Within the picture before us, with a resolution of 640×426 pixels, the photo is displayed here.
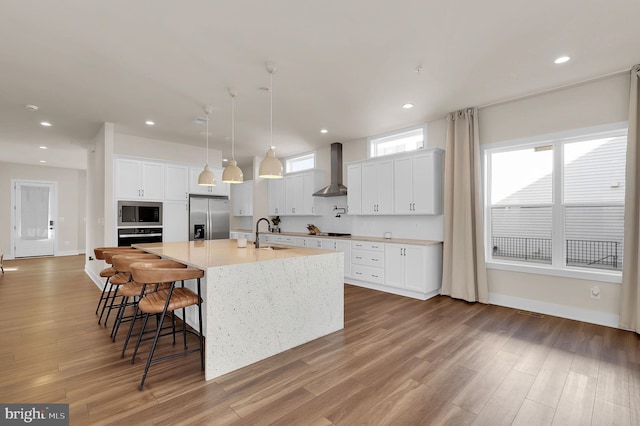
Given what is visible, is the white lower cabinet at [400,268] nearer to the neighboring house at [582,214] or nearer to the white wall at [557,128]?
the white wall at [557,128]

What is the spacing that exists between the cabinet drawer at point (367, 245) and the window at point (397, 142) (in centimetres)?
185

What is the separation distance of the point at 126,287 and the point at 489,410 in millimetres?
3253

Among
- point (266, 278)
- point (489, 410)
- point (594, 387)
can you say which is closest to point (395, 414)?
point (489, 410)

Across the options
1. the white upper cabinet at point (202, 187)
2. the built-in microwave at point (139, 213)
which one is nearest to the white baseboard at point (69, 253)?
the built-in microwave at point (139, 213)

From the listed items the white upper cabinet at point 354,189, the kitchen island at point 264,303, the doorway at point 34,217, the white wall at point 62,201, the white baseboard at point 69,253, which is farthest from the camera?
the white baseboard at point 69,253

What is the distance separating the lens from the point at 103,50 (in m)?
2.84

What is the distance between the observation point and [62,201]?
954 centimetres

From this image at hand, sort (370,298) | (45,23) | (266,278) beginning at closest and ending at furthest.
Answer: (45,23) → (266,278) → (370,298)

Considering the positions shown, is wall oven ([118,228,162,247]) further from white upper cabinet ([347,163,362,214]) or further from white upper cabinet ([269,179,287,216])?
white upper cabinet ([347,163,362,214])

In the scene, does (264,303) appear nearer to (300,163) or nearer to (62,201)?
(300,163)

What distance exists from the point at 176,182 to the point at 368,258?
4.18m

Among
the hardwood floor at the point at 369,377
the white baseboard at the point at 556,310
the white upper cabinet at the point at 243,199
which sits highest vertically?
the white upper cabinet at the point at 243,199

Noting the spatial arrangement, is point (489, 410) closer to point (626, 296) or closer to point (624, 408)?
point (624, 408)

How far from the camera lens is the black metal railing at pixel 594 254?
140 inches
